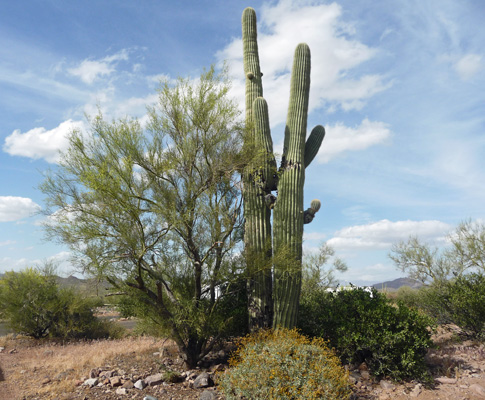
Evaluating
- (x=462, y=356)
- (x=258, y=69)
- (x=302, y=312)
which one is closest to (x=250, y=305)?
(x=302, y=312)

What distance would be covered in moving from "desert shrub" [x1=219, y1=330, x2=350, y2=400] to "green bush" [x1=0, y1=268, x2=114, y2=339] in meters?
8.84

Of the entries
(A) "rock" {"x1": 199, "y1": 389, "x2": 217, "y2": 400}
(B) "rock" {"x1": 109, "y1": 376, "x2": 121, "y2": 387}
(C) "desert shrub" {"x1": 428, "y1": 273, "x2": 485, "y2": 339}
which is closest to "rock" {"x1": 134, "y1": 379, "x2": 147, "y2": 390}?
(B) "rock" {"x1": 109, "y1": 376, "x2": 121, "y2": 387}

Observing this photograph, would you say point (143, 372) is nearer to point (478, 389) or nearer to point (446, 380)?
point (446, 380)

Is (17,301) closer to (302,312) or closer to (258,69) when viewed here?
(302,312)

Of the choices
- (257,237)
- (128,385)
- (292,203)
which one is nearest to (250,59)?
(292,203)

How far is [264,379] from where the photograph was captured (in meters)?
5.77

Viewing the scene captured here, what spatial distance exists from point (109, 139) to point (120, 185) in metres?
1.26

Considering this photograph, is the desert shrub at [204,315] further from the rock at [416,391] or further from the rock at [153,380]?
the rock at [416,391]

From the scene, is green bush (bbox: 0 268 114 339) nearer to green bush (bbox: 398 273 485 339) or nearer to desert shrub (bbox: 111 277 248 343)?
desert shrub (bbox: 111 277 248 343)

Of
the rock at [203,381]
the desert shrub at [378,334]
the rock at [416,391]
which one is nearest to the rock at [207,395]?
the rock at [203,381]

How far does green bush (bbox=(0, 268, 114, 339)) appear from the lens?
13.4m

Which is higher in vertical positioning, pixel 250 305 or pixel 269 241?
pixel 269 241

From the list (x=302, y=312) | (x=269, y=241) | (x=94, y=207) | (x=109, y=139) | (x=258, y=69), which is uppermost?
(x=258, y=69)

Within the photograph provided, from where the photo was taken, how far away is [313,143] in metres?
10.8
